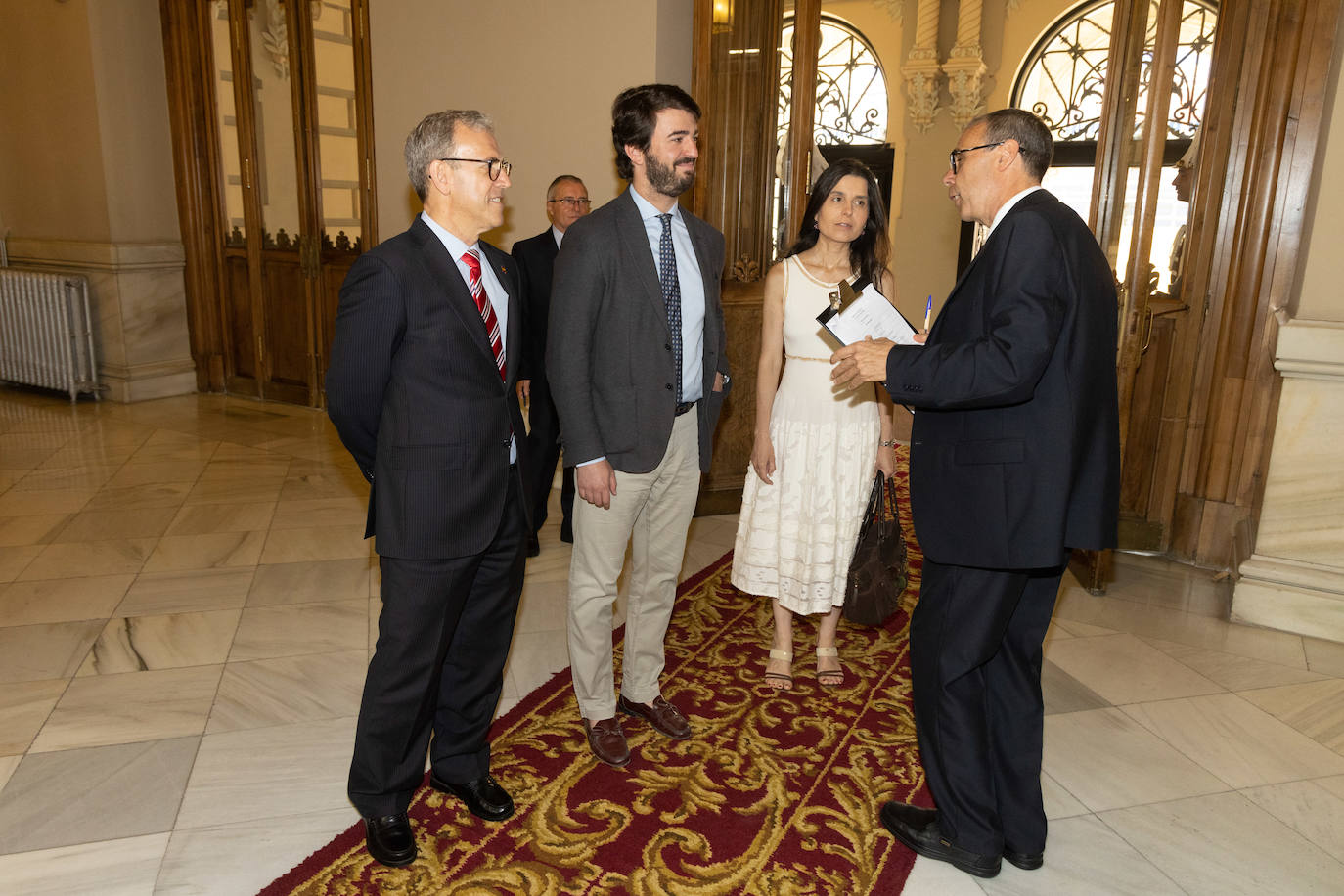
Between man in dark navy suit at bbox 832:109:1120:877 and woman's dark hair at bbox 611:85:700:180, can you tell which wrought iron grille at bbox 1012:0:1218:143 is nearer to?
woman's dark hair at bbox 611:85:700:180

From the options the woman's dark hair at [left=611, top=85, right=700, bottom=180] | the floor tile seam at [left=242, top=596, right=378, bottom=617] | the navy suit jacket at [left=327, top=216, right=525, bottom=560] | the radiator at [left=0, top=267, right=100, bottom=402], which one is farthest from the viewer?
the radiator at [left=0, top=267, right=100, bottom=402]

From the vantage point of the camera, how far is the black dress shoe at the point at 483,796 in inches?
107

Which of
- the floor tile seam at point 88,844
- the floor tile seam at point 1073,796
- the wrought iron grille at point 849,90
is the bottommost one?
the floor tile seam at point 88,844

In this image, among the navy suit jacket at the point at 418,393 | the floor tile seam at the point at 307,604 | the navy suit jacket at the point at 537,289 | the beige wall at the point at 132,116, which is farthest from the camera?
the beige wall at the point at 132,116

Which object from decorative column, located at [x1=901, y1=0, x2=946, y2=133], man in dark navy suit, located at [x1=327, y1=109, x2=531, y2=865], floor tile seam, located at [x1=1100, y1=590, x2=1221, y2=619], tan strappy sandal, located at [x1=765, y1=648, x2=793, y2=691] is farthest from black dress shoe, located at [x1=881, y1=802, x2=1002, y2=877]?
decorative column, located at [x1=901, y1=0, x2=946, y2=133]

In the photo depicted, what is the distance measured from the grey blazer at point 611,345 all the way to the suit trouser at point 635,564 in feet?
0.39

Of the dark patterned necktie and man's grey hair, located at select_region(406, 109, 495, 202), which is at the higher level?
man's grey hair, located at select_region(406, 109, 495, 202)

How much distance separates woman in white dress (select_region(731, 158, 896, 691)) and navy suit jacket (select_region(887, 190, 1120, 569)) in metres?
1.00

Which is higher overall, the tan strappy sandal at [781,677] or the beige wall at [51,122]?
the beige wall at [51,122]

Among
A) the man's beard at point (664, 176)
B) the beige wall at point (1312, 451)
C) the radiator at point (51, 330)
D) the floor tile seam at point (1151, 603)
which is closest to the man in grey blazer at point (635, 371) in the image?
the man's beard at point (664, 176)

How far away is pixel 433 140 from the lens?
2318mm

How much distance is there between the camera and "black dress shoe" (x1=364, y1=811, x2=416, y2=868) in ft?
8.23

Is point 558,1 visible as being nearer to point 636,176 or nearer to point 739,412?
point 739,412

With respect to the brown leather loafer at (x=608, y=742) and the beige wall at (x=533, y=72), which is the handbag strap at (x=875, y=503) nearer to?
the brown leather loafer at (x=608, y=742)
